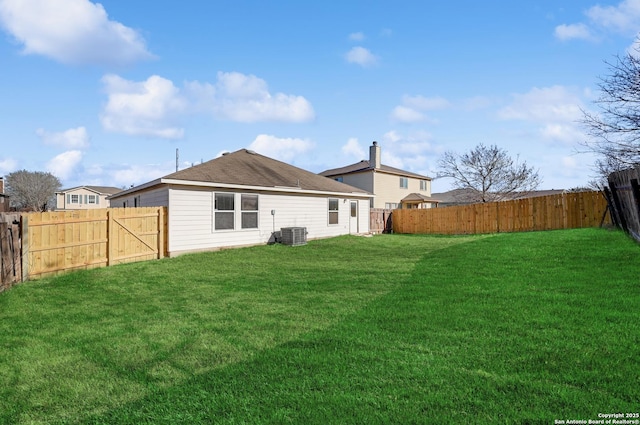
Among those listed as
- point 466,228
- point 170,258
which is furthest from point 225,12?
point 466,228

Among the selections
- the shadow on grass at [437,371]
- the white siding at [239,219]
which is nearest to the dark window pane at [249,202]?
the white siding at [239,219]

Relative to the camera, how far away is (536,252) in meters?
8.69

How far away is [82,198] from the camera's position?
53.1 m

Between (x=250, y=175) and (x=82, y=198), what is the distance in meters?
51.1

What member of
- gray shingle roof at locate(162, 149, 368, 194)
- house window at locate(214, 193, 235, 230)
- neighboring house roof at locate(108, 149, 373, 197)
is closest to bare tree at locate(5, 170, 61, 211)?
neighboring house roof at locate(108, 149, 373, 197)

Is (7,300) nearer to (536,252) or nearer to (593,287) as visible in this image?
(593,287)

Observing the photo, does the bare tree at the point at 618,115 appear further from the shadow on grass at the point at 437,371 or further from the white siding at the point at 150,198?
the white siding at the point at 150,198

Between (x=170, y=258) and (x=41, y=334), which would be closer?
(x=41, y=334)

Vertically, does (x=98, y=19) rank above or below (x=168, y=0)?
below

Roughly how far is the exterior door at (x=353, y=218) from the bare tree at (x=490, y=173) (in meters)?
16.3

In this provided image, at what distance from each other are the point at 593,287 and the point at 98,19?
13.9m

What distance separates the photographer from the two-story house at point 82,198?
167 ft

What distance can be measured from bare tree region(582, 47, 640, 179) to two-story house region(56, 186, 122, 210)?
182 ft

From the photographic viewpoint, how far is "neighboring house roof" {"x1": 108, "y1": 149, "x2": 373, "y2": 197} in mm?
13062
